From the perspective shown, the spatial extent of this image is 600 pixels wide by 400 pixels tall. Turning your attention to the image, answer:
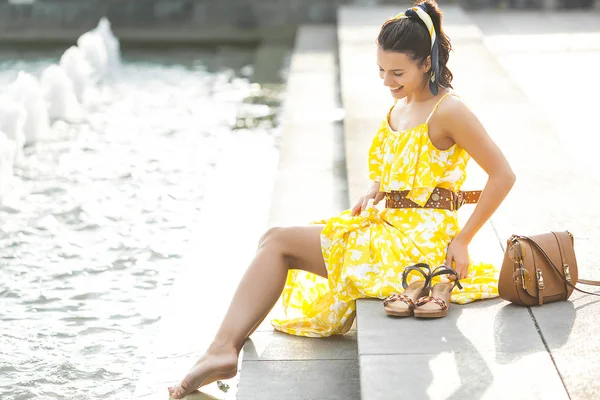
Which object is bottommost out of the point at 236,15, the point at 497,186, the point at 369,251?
the point at 236,15

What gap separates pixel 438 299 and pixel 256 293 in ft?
2.23

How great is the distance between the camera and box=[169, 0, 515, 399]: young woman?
12.6 ft

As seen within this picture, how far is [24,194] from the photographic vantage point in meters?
6.97

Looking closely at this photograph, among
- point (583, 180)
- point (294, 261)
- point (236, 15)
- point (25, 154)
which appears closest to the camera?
point (294, 261)

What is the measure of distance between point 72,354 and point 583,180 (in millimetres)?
2984

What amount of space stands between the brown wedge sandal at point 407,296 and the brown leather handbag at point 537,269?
275 millimetres

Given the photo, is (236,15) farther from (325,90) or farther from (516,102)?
(516,102)

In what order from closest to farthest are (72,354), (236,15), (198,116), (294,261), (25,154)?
1. (294,261)
2. (72,354)
3. (25,154)
4. (198,116)
5. (236,15)

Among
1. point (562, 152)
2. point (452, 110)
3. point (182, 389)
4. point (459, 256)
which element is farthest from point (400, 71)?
point (562, 152)

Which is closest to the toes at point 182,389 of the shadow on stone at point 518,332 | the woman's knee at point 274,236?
the woman's knee at point 274,236

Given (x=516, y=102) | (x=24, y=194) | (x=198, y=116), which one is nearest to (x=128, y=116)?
(x=198, y=116)

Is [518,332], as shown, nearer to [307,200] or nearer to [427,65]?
[427,65]

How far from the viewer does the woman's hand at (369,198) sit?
4.14m

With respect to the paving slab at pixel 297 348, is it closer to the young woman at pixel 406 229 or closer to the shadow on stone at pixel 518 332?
the young woman at pixel 406 229
